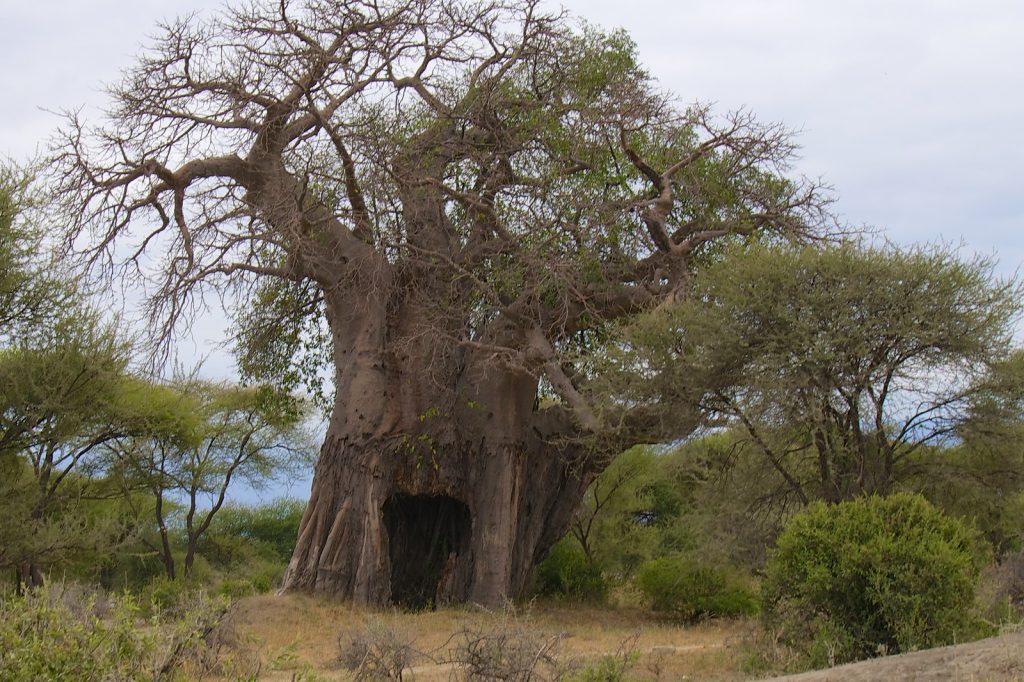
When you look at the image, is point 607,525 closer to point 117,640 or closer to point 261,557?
point 261,557

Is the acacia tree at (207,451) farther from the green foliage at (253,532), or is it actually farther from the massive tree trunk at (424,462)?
the massive tree trunk at (424,462)

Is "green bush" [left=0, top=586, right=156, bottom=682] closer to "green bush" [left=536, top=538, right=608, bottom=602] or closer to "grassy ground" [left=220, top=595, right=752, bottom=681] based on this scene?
"grassy ground" [left=220, top=595, right=752, bottom=681]

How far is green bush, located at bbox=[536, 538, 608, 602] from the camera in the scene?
20.6 m

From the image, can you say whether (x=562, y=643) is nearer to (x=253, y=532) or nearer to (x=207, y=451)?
(x=207, y=451)

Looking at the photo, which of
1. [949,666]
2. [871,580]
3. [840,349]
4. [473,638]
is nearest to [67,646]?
[473,638]

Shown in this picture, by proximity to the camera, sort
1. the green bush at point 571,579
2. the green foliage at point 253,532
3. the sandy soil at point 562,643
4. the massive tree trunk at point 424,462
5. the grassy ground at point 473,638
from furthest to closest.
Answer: the green foliage at point 253,532 < the green bush at point 571,579 < the massive tree trunk at point 424,462 < the grassy ground at point 473,638 < the sandy soil at point 562,643

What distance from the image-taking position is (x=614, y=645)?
1288 cm

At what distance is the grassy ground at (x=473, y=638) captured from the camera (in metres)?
8.14

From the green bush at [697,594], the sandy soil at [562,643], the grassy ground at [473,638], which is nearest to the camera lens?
the sandy soil at [562,643]

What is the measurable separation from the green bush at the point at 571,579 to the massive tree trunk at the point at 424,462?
2.75 metres

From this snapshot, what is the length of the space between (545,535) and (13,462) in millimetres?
9327

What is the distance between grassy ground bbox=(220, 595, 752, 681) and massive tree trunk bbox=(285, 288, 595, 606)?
84 cm

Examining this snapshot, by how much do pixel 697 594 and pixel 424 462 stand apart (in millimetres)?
5511

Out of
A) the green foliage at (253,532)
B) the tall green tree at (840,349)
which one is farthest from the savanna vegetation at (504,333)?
the green foliage at (253,532)
